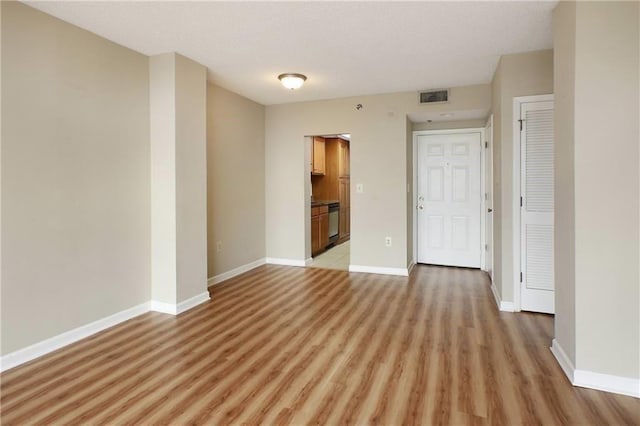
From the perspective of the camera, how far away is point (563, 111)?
236cm

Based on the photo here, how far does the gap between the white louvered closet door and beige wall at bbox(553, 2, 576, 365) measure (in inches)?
34.2

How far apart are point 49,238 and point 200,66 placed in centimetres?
216

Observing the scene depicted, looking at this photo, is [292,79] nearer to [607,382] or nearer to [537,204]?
[537,204]

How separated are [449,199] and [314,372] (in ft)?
12.9

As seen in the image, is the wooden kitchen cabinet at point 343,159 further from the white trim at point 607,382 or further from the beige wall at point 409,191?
the white trim at point 607,382

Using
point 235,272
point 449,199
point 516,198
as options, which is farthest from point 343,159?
point 516,198

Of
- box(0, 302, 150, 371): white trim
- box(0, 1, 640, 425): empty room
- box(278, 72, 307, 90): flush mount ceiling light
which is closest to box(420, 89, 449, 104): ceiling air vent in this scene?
box(0, 1, 640, 425): empty room

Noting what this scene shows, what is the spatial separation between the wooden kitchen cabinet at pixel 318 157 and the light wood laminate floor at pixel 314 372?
3692 millimetres

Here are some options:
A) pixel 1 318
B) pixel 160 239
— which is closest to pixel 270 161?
pixel 160 239

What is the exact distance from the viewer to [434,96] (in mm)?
4699

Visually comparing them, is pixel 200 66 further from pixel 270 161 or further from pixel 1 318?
pixel 1 318

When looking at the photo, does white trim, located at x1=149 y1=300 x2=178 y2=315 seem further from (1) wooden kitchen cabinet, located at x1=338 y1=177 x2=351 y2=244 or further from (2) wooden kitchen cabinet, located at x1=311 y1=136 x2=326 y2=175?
(1) wooden kitchen cabinet, located at x1=338 y1=177 x2=351 y2=244

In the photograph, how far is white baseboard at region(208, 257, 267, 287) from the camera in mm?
4536

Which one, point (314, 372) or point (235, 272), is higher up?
point (235, 272)
